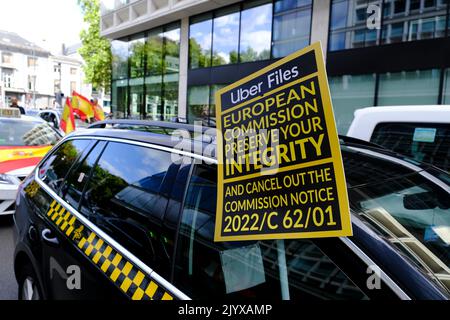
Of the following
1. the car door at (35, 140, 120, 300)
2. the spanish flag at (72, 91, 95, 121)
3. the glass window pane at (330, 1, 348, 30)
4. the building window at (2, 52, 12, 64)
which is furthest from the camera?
the building window at (2, 52, 12, 64)

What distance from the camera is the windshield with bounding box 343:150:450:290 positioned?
47.3 inches

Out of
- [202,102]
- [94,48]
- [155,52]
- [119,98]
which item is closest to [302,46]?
[202,102]

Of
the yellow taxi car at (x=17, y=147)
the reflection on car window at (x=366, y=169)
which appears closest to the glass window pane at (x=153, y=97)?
the yellow taxi car at (x=17, y=147)

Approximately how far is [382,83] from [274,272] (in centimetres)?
904

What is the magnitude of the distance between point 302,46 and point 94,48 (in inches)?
796

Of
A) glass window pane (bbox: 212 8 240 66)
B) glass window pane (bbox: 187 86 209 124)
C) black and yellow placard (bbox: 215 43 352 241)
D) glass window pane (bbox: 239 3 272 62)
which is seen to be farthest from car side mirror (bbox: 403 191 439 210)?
glass window pane (bbox: 187 86 209 124)

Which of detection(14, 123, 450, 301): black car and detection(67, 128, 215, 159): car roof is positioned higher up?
detection(67, 128, 215, 159): car roof

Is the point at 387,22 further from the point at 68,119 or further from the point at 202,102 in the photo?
the point at 68,119

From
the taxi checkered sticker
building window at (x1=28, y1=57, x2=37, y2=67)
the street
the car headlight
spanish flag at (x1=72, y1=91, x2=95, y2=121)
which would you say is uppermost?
building window at (x1=28, y1=57, x2=37, y2=67)

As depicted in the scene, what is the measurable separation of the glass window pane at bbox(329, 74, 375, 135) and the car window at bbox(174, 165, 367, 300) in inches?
339

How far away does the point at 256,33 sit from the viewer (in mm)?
11766

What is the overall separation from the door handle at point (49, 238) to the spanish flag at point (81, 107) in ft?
27.9

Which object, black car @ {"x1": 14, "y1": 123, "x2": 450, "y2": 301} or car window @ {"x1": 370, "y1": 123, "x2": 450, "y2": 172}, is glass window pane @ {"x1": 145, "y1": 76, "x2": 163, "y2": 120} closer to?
car window @ {"x1": 370, "y1": 123, "x2": 450, "y2": 172}
